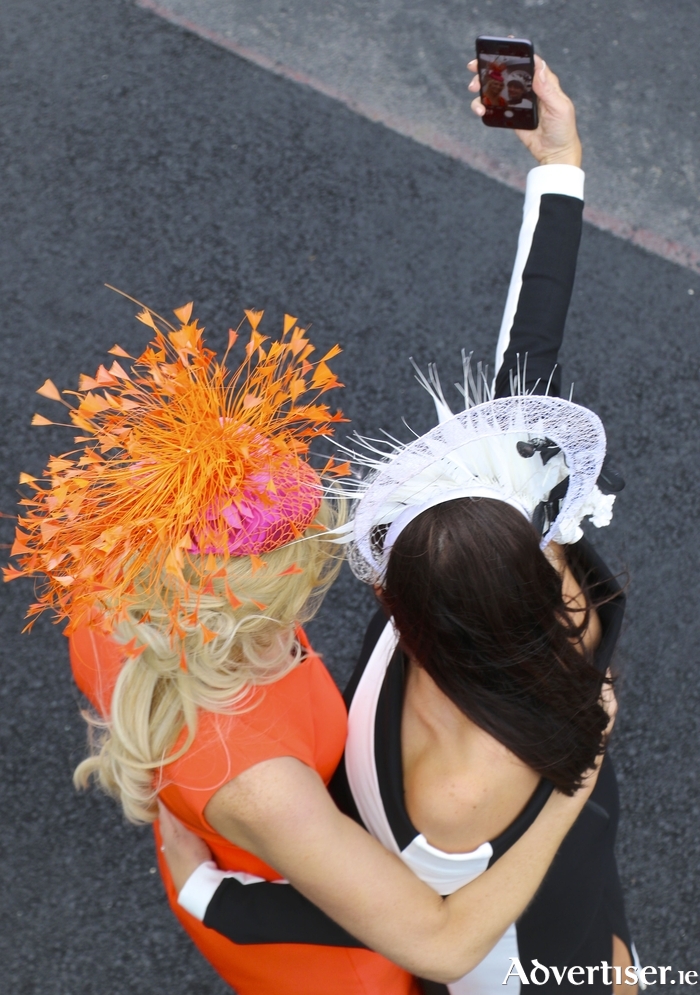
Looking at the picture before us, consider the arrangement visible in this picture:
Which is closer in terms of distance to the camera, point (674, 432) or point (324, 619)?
point (324, 619)

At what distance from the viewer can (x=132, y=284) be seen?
3.43 m

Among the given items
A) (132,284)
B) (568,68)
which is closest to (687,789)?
(132,284)

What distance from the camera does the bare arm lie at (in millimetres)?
1360

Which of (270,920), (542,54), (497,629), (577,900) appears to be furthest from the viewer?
(542,54)

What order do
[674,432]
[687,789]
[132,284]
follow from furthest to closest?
[132,284], [674,432], [687,789]

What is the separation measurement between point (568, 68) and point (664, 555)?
2.29 m

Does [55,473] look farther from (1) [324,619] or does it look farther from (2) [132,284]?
(2) [132,284]

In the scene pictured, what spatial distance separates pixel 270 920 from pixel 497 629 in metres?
0.78

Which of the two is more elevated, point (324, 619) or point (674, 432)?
point (674, 432)

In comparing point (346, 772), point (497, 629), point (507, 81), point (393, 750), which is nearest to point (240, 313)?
point (507, 81)

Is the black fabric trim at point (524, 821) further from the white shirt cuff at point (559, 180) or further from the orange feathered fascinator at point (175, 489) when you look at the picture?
the white shirt cuff at point (559, 180)

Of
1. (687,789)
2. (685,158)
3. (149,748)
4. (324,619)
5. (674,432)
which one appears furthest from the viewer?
(685,158)

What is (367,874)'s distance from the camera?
4.56ft

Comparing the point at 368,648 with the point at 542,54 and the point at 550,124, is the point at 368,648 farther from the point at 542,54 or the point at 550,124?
the point at 542,54
